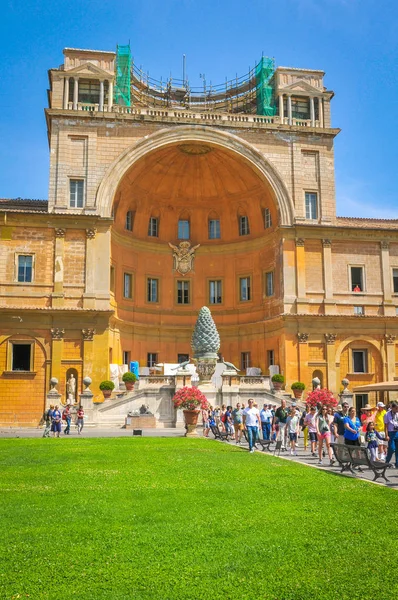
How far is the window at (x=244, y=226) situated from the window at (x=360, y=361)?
11.7 meters

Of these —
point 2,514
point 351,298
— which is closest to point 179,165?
point 351,298

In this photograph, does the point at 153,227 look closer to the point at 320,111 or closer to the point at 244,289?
the point at 244,289

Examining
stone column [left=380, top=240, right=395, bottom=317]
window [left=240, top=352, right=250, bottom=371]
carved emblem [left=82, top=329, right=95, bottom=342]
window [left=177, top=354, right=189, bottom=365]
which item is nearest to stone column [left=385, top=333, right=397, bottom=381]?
stone column [left=380, top=240, right=395, bottom=317]

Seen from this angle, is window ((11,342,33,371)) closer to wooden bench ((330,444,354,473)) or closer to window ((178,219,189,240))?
window ((178,219,189,240))

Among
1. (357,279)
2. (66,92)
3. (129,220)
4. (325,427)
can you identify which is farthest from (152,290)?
(325,427)

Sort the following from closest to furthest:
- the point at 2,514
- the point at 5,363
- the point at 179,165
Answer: the point at 2,514
the point at 5,363
the point at 179,165

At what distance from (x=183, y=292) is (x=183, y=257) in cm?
259

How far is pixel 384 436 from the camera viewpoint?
20.7 meters

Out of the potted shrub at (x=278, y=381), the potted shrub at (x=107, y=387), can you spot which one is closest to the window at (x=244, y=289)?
the potted shrub at (x=278, y=381)

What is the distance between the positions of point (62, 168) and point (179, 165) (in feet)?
29.1

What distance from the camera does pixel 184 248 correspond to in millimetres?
45000

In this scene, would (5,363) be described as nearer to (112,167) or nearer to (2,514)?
(112,167)

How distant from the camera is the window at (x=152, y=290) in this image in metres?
44.2

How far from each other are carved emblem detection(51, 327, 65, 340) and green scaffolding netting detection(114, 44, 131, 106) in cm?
1832
